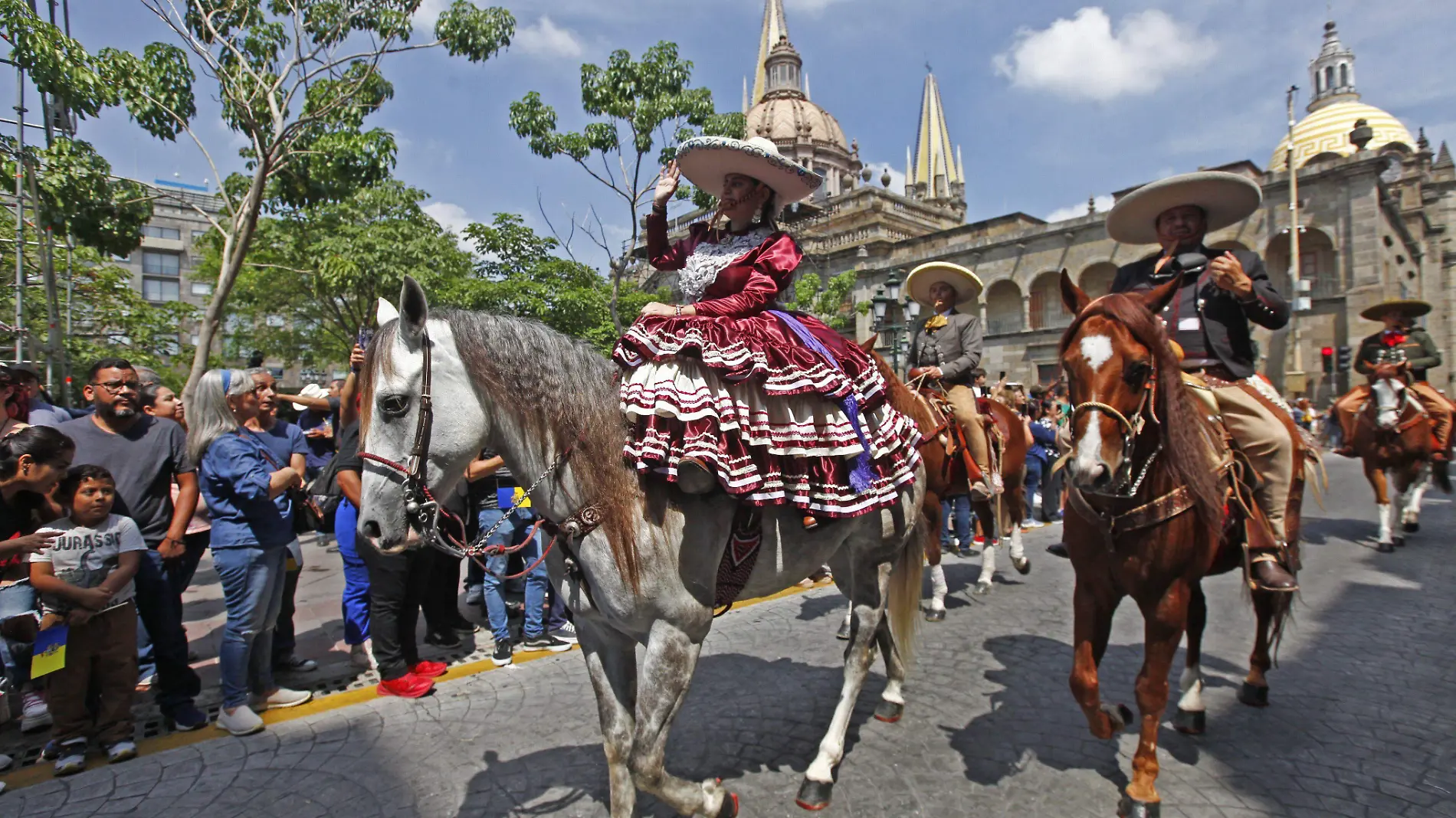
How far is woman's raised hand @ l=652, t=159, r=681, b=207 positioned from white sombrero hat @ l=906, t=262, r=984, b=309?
3180 millimetres

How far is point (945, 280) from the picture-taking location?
612 centimetres

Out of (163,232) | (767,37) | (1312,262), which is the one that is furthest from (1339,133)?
(163,232)

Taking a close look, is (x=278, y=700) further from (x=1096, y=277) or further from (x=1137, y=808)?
(x=1096, y=277)

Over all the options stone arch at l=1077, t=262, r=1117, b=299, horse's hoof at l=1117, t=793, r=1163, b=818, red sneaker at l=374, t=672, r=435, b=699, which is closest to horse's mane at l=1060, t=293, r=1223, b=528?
horse's hoof at l=1117, t=793, r=1163, b=818

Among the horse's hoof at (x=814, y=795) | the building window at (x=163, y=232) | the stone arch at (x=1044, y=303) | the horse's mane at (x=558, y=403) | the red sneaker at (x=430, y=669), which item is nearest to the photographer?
the horse's mane at (x=558, y=403)

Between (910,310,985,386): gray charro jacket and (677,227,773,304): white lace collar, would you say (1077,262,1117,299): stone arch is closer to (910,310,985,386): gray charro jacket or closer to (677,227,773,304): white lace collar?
(910,310,985,386): gray charro jacket

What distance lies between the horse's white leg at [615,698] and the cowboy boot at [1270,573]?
10.2 feet

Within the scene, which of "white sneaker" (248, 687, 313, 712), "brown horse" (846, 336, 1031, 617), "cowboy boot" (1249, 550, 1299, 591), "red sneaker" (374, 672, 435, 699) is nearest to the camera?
"cowboy boot" (1249, 550, 1299, 591)

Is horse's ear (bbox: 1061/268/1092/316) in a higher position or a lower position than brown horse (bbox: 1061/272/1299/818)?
higher

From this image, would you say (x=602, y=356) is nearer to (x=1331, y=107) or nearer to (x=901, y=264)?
(x=901, y=264)

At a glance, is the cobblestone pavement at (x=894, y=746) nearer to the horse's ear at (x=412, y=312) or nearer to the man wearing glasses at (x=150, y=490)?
the man wearing glasses at (x=150, y=490)

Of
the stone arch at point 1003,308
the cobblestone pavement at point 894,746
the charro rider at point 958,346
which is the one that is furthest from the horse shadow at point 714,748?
the stone arch at point 1003,308

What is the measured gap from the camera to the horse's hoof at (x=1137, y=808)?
9.84ft

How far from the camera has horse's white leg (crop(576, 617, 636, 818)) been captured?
2812 mm
